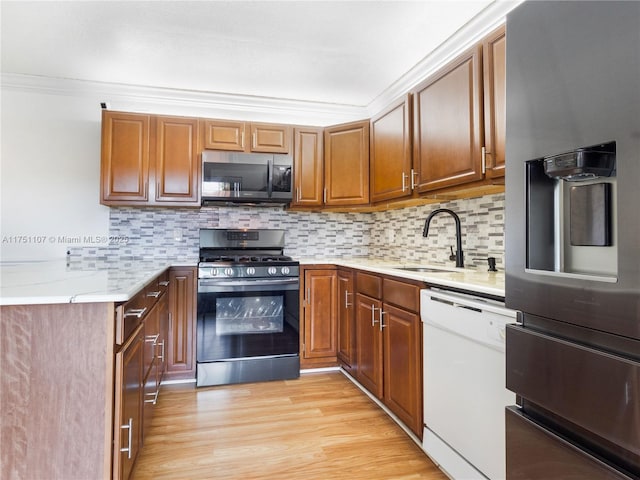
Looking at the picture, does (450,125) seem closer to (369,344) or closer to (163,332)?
(369,344)

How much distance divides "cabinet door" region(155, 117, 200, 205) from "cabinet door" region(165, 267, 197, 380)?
2.16 ft

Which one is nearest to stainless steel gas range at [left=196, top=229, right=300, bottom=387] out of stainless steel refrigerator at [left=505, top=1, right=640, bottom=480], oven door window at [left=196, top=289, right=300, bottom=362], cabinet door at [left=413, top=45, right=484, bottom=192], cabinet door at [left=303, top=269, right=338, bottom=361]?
oven door window at [left=196, top=289, right=300, bottom=362]

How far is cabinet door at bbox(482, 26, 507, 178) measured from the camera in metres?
1.71

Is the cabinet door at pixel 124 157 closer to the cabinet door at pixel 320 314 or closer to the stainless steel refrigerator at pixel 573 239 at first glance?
the cabinet door at pixel 320 314

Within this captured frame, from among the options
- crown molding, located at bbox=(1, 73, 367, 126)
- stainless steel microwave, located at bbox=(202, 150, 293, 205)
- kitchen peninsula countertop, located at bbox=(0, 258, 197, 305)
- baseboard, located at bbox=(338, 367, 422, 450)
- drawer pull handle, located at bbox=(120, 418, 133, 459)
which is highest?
crown molding, located at bbox=(1, 73, 367, 126)

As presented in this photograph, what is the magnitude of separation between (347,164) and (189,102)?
4.93ft

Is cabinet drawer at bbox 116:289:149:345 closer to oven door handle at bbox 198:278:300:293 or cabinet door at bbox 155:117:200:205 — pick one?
oven door handle at bbox 198:278:300:293

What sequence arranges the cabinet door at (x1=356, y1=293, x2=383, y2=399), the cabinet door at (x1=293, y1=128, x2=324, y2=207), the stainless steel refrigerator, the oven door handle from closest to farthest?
the stainless steel refrigerator, the cabinet door at (x1=356, y1=293, x2=383, y2=399), the oven door handle, the cabinet door at (x1=293, y1=128, x2=324, y2=207)

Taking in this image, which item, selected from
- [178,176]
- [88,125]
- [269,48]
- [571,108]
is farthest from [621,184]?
[88,125]

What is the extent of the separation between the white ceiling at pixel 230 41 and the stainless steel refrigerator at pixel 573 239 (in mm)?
1432

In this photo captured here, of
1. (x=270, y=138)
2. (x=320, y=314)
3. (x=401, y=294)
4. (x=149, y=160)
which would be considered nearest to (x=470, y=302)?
(x=401, y=294)

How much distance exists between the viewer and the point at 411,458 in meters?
1.84

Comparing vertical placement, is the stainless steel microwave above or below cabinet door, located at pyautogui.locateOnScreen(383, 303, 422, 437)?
above

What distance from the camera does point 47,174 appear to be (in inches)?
122
